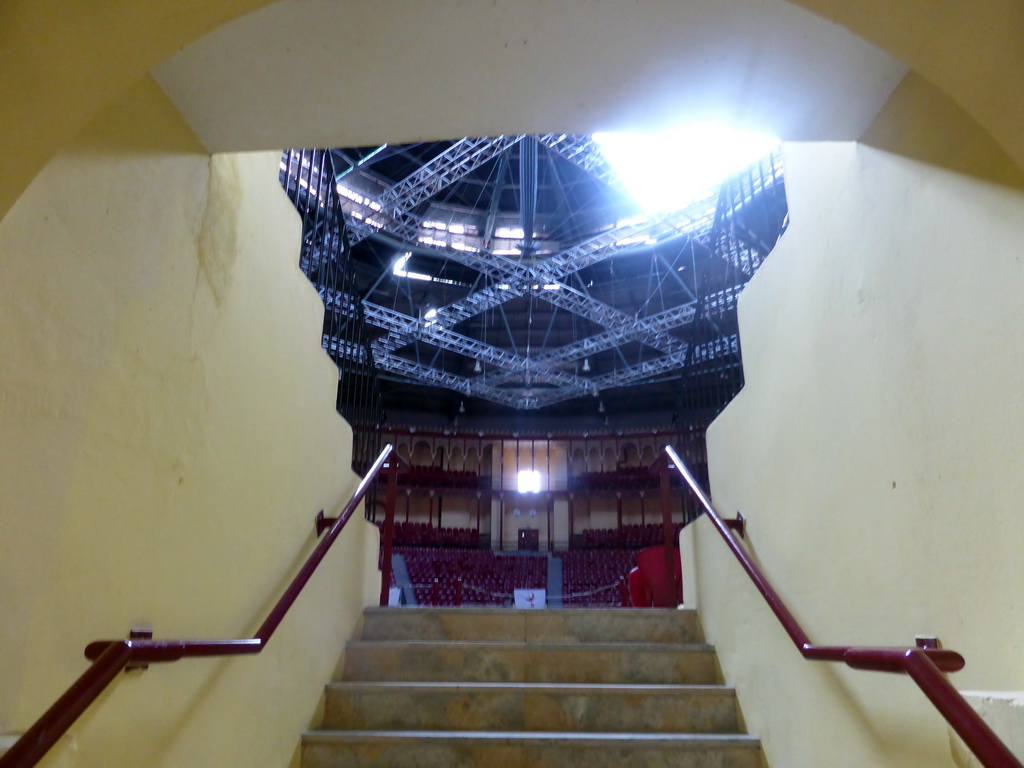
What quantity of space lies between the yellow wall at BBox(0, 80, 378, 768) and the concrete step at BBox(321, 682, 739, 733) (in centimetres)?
24

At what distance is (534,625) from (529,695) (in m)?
0.73

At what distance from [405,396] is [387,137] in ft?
58.8

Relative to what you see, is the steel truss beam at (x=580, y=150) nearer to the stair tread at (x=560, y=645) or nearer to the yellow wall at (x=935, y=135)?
the stair tread at (x=560, y=645)

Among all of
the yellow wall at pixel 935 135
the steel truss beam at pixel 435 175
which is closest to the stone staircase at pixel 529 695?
the yellow wall at pixel 935 135

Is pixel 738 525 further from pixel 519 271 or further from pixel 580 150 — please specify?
pixel 519 271

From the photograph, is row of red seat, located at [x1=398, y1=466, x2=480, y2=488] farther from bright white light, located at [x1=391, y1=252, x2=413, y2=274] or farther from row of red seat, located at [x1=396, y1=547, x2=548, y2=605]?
bright white light, located at [x1=391, y1=252, x2=413, y2=274]

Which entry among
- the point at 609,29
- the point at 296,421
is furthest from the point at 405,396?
the point at 609,29

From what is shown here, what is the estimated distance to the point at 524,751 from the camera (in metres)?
2.74

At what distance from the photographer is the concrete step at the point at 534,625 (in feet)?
12.3

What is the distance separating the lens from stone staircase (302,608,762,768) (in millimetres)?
2717

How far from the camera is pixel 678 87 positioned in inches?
81.3

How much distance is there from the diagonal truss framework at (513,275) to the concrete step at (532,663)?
7.02m

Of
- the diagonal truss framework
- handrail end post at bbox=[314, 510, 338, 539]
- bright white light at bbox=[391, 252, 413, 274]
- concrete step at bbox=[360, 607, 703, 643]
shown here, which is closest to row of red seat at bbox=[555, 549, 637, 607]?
the diagonal truss framework

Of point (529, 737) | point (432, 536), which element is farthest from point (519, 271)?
point (529, 737)
